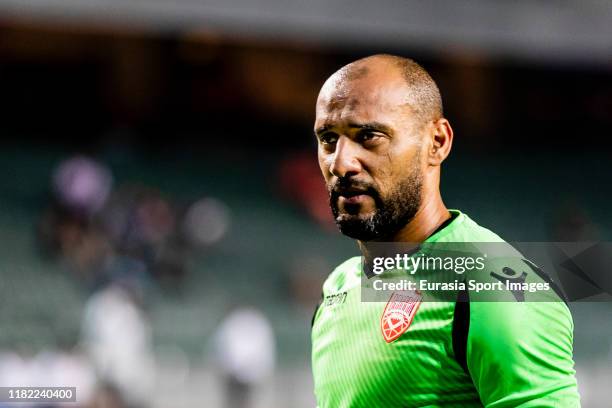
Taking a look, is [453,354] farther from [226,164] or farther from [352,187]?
[226,164]

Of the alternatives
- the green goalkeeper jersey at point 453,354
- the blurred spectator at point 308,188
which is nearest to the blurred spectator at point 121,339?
the blurred spectator at point 308,188

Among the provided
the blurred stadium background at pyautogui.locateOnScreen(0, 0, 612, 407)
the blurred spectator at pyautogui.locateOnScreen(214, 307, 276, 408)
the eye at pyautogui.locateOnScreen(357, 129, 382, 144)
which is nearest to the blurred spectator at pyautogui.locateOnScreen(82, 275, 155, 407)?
the blurred stadium background at pyautogui.locateOnScreen(0, 0, 612, 407)

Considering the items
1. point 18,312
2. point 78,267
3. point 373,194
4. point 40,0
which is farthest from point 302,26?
point 373,194

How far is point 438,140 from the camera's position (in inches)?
87.7

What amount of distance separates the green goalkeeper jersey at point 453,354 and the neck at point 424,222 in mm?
31

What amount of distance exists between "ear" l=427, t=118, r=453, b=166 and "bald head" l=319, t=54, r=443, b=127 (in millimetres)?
20

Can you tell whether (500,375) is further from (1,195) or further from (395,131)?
(1,195)

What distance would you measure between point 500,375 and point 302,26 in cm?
1184

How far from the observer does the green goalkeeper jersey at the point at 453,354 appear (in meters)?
1.87

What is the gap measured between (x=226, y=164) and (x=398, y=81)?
12.9m

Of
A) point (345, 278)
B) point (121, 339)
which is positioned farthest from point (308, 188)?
point (345, 278)

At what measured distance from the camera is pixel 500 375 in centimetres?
188

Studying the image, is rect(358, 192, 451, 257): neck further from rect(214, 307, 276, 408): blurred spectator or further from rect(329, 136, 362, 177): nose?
rect(214, 307, 276, 408): blurred spectator

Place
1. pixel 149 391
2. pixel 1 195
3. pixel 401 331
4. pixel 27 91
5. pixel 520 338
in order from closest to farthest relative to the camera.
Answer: pixel 520 338 < pixel 401 331 < pixel 149 391 < pixel 1 195 < pixel 27 91
